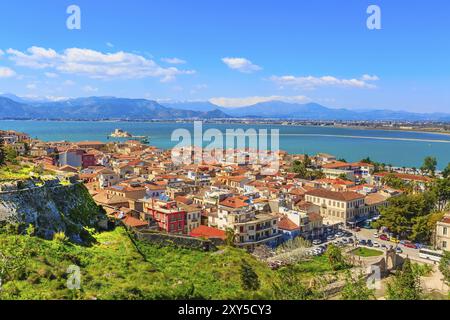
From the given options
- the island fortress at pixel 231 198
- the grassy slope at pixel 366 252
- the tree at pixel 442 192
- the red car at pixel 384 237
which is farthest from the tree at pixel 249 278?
the tree at pixel 442 192

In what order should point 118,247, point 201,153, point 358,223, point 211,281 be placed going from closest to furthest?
point 211,281, point 118,247, point 358,223, point 201,153

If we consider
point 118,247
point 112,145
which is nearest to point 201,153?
point 112,145

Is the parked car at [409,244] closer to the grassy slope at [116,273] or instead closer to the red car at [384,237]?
the red car at [384,237]

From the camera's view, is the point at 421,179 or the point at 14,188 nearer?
the point at 14,188

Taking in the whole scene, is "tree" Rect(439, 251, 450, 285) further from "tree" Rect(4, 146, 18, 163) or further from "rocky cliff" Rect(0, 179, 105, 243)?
"tree" Rect(4, 146, 18, 163)

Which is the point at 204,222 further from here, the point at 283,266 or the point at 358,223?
the point at 358,223
